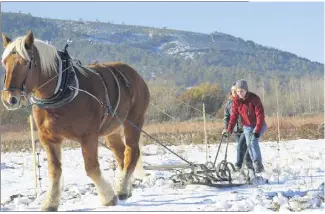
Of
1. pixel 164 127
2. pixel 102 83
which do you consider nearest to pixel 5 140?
pixel 164 127

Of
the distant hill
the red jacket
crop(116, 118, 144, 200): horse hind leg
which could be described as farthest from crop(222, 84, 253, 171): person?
the distant hill

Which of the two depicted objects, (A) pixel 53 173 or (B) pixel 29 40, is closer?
(B) pixel 29 40

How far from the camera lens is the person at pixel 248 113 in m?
7.52

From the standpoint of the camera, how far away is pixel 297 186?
265 inches

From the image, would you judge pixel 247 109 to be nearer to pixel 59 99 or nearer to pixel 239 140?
pixel 239 140

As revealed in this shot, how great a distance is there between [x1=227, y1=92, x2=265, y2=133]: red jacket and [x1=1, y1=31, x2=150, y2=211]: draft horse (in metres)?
2.18

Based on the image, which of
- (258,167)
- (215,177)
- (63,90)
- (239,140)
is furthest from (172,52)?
(63,90)

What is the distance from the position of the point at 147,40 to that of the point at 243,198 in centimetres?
13108

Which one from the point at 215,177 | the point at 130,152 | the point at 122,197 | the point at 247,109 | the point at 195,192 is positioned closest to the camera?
the point at 122,197

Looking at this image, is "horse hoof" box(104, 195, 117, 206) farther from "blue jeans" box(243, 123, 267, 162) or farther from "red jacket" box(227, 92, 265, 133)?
"blue jeans" box(243, 123, 267, 162)

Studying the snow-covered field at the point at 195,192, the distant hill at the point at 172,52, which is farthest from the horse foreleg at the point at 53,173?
the distant hill at the point at 172,52

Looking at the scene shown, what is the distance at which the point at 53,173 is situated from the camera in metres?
5.82

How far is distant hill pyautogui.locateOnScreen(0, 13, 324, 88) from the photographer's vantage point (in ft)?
311

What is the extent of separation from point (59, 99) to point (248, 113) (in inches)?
134
